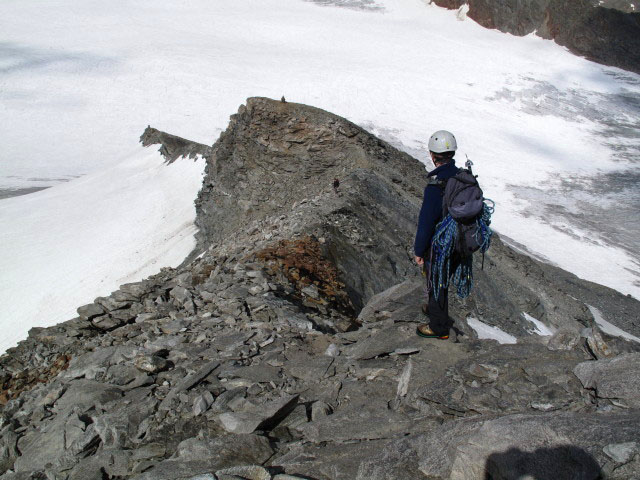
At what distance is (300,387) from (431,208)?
5.78 ft

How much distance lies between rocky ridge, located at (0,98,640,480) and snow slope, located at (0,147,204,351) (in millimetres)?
6925

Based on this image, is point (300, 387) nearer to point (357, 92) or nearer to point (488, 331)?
point (488, 331)

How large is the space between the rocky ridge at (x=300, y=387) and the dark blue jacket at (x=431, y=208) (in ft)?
2.86

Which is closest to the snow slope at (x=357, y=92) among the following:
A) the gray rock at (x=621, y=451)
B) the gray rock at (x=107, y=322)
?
the gray rock at (x=107, y=322)

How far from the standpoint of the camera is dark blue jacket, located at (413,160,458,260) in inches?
177

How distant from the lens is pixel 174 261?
45.4 feet

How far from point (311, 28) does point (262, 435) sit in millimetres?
67284

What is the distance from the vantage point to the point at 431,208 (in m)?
4.57

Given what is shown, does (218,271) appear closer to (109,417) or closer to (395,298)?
(395,298)

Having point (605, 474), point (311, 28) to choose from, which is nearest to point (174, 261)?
point (605, 474)

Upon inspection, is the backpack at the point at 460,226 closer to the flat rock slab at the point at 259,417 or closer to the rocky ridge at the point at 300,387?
the rocky ridge at the point at 300,387

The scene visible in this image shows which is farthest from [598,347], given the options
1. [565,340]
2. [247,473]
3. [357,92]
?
[357,92]

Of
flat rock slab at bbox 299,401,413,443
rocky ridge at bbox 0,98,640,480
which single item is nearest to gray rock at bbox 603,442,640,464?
rocky ridge at bbox 0,98,640,480

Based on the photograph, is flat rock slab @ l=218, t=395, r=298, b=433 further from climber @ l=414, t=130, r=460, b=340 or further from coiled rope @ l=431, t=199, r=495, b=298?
coiled rope @ l=431, t=199, r=495, b=298
